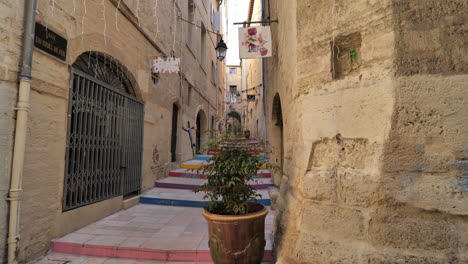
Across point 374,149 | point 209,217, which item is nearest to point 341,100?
point 374,149

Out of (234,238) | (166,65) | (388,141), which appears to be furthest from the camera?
(166,65)

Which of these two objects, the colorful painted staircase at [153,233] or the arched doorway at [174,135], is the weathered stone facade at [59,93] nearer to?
the colorful painted staircase at [153,233]

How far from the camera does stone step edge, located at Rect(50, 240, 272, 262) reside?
281 centimetres

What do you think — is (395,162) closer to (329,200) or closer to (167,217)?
(329,200)

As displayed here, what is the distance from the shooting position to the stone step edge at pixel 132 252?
281 cm

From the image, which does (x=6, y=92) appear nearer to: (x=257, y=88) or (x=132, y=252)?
(x=132, y=252)

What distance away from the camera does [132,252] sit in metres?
2.89

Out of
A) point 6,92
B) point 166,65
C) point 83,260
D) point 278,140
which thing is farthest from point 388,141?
point 166,65

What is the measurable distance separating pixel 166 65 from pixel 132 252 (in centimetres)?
426

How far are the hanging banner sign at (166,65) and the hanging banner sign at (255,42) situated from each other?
1.88 m

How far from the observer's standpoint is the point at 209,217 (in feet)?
8.04

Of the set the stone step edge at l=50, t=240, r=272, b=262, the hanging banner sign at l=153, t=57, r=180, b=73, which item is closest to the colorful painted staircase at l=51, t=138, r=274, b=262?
the stone step edge at l=50, t=240, r=272, b=262

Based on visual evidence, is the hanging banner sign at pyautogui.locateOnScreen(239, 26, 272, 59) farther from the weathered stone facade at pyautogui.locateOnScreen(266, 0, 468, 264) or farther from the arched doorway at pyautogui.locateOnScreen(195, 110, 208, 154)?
the arched doorway at pyautogui.locateOnScreen(195, 110, 208, 154)

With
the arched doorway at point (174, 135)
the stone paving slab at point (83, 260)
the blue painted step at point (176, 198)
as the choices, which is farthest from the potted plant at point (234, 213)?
the arched doorway at point (174, 135)
